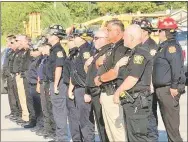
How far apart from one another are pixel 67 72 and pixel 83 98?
77 centimetres

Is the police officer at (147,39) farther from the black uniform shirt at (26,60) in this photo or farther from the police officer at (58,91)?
the black uniform shirt at (26,60)

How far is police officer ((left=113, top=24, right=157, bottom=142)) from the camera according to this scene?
613cm

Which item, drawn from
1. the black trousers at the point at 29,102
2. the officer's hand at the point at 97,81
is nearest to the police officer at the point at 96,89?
the officer's hand at the point at 97,81

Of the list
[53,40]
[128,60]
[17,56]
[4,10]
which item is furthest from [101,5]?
[128,60]

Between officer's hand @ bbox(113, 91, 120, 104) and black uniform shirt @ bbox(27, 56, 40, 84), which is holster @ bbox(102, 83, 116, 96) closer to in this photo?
officer's hand @ bbox(113, 91, 120, 104)

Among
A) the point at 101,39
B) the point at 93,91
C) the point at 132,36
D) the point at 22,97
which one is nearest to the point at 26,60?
the point at 22,97

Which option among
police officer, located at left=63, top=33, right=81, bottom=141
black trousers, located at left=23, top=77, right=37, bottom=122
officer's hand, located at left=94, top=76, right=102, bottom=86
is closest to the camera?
officer's hand, located at left=94, top=76, right=102, bottom=86

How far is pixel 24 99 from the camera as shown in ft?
40.4

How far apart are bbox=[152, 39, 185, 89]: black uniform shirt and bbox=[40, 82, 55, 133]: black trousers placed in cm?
276

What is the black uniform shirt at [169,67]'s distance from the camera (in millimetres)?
7402

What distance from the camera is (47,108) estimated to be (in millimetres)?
9875

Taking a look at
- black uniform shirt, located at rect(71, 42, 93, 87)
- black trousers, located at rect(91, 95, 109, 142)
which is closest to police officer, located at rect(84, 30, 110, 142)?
black trousers, located at rect(91, 95, 109, 142)

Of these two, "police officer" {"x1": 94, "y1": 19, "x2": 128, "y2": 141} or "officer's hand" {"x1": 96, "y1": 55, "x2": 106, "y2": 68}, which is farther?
"officer's hand" {"x1": 96, "y1": 55, "x2": 106, "y2": 68}

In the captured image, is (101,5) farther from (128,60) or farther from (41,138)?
(128,60)
